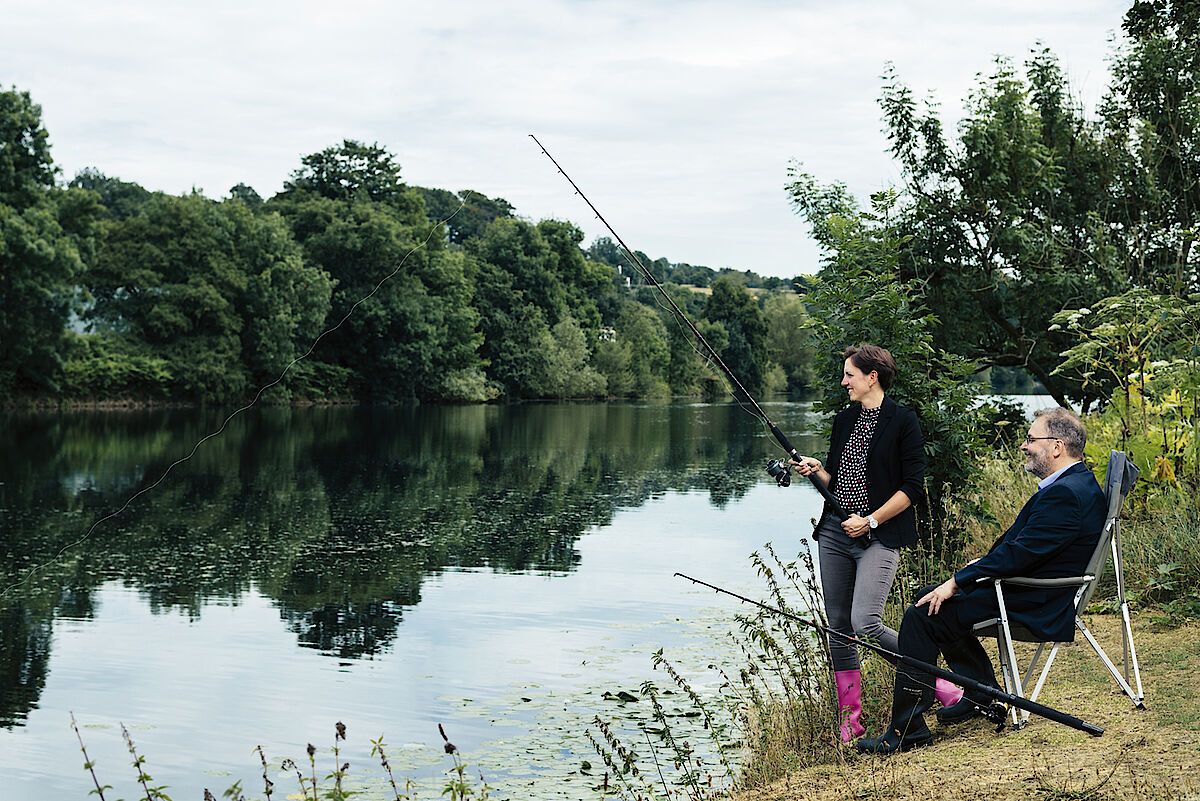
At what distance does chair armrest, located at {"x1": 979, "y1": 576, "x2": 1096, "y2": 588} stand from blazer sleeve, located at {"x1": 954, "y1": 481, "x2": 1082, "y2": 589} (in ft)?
0.07

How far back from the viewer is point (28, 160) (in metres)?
45.0

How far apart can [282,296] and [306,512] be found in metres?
39.2

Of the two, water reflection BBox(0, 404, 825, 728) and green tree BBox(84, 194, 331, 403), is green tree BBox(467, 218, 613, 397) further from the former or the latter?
water reflection BBox(0, 404, 825, 728)

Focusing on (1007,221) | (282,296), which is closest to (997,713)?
(1007,221)

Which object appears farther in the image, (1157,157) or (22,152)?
(22,152)

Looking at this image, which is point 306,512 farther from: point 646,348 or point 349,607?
point 646,348

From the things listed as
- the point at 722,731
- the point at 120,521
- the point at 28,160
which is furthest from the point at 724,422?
the point at 722,731

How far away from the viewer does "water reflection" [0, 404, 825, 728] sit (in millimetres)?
11664

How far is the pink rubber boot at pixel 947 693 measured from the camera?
5109 millimetres

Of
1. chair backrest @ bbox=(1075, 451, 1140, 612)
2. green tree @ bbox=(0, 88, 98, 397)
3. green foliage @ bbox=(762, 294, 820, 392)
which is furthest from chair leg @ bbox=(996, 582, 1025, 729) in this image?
green foliage @ bbox=(762, 294, 820, 392)

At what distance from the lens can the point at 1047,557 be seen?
4809 millimetres

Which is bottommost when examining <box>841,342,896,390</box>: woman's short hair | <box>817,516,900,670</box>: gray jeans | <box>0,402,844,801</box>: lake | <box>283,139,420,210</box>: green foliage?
<box>0,402,844,801</box>: lake

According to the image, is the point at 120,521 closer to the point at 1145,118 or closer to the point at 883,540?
the point at 883,540

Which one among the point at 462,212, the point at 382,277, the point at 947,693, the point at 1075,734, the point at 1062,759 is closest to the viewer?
the point at 1062,759
